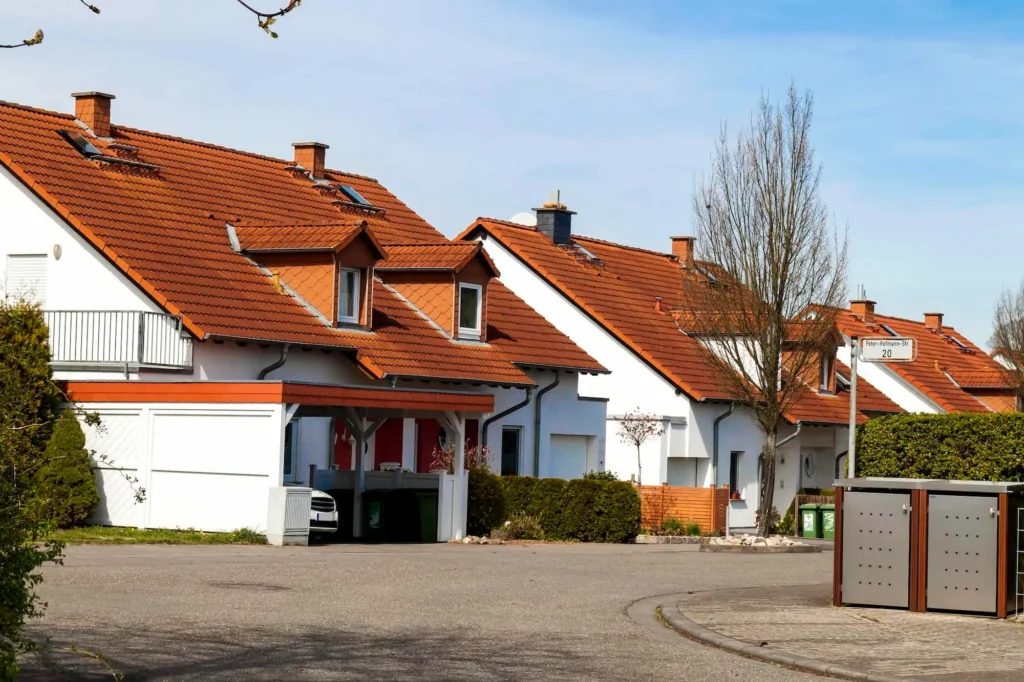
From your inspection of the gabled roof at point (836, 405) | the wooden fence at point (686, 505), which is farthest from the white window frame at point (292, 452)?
the gabled roof at point (836, 405)

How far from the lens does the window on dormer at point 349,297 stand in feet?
97.6

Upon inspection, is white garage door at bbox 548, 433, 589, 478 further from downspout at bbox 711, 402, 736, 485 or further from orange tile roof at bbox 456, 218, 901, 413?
downspout at bbox 711, 402, 736, 485

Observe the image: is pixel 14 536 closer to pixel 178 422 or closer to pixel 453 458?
pixel 178 422

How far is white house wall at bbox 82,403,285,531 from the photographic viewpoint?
2406 centimetres

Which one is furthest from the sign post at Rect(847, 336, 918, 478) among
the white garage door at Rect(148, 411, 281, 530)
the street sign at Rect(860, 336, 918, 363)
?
the white garage door at Rect(148, 411, 281, 530)

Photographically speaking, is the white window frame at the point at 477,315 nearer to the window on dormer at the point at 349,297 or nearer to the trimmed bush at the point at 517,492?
the window on dormer at the point at 349,297

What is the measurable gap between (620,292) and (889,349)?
78.4ft

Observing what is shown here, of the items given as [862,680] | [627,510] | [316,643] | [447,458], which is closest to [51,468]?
[447,458]

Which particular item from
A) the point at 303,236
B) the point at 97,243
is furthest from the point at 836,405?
the point at 97,243

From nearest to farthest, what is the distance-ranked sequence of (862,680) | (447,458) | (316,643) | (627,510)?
(862,680) → (316,643) → (447,458) → (627,510)

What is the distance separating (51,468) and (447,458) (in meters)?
7.20

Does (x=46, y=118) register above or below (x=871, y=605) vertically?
above

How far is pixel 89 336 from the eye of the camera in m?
26.7

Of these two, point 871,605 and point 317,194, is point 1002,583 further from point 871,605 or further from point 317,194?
point 317,194
